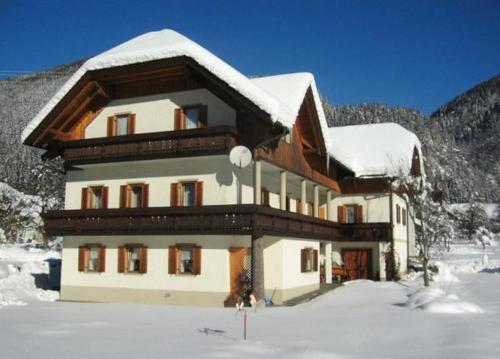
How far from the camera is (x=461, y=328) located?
40.1ft

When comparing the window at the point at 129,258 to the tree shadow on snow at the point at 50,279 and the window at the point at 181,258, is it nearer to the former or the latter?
the window at the point at 181,258

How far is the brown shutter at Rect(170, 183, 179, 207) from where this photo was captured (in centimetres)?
2117

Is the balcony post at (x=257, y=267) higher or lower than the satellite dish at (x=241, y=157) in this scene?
lower

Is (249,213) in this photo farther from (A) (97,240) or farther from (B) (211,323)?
(A) (97,240)

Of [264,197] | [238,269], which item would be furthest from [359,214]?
[238,269]

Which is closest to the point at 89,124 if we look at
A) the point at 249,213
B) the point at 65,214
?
the point at 65,214

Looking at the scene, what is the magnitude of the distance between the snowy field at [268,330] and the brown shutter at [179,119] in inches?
269

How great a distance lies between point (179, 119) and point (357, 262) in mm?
14166

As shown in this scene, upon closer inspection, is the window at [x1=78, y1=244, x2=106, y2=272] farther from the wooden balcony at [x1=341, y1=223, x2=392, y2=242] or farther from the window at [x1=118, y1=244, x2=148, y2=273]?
the wooden balcony at [x1=341, y1=223, x2=392, y2=242]

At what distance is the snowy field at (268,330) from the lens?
1007 cm

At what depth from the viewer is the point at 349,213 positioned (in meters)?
31.3

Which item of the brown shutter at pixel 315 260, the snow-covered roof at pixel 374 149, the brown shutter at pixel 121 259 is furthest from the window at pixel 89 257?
the snow-covered roof at pixel 374 149

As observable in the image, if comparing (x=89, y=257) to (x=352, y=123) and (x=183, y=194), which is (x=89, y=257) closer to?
(x=183, y=194)

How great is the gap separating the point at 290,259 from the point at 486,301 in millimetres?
7275
